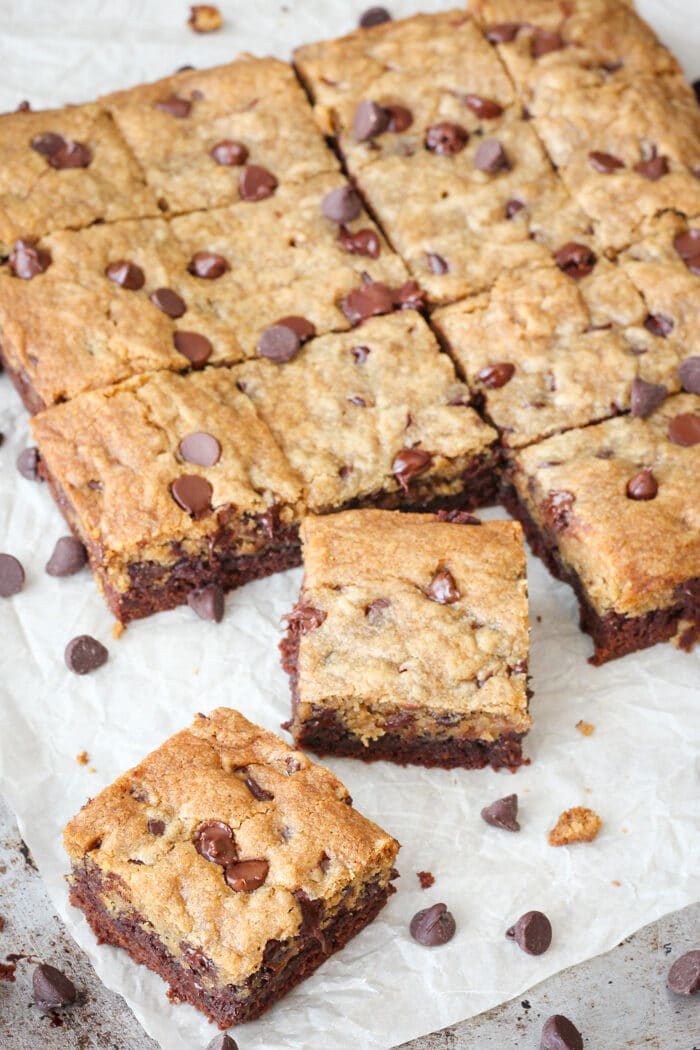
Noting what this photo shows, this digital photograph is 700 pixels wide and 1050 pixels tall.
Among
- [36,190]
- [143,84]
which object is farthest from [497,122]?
[36,190]

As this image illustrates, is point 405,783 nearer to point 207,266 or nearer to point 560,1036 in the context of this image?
point 560,1036

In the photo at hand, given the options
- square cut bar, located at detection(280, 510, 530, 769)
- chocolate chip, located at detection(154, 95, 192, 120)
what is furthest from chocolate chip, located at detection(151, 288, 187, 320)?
square cut bar, located at detection(280, 510, 530, 769)

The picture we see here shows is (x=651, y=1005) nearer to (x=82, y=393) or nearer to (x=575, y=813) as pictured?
(x=575, y=813)

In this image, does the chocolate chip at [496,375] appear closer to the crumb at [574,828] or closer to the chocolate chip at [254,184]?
the chocolate chip at [254,184]

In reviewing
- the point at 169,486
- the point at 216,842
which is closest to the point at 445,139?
the point at 169,486

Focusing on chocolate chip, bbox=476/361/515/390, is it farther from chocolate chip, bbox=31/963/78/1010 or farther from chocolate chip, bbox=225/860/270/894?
chocolate chip, bbox=31/963/78/1010
